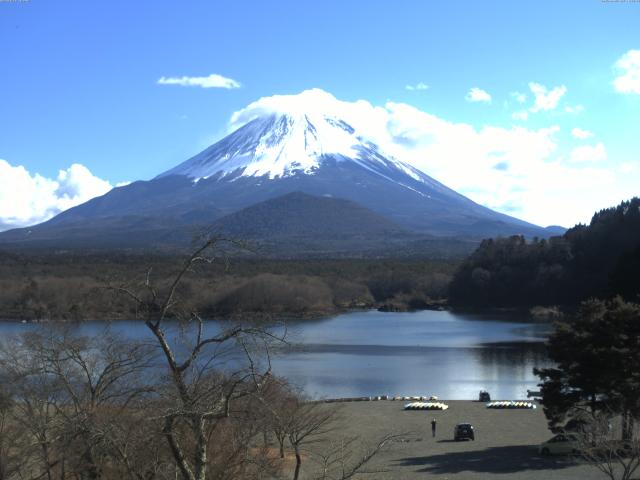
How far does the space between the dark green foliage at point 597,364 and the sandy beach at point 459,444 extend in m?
0.94

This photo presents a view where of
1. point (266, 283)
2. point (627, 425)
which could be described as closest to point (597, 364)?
point (627, 425)

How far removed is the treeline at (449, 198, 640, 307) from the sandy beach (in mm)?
28904

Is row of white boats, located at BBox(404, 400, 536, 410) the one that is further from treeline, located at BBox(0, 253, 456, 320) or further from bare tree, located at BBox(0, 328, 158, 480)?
treeline, located at BBox(0, 253, 456, 320)

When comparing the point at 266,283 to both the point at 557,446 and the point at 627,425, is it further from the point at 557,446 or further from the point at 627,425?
the point at 627,425

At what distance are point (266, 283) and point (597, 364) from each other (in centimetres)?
4088

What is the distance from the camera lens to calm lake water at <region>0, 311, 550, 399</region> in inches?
903

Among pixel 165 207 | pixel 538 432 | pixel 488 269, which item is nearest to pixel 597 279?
pixel 488 269

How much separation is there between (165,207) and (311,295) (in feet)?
249

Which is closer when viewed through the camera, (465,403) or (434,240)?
(465,403)

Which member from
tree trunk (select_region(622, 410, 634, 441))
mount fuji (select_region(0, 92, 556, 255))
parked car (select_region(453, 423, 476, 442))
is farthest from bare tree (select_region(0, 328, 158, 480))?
mount fuji (select_region(0, 92, 556, 255))

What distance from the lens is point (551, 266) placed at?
51.6m

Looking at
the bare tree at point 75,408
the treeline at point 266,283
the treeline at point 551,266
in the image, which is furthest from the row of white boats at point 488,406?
the treeline at point 551,266

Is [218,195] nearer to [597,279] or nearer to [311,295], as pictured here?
[311,295]

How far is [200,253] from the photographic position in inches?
176
